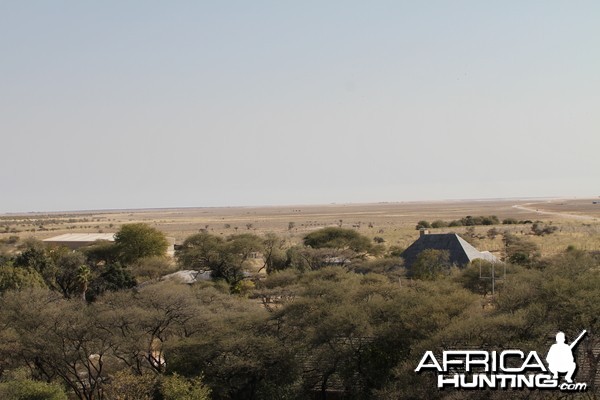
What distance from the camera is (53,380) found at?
25.5 meters

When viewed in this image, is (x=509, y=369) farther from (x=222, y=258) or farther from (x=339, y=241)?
(x=339, y=241)

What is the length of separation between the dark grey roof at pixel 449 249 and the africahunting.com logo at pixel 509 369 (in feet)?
89.0

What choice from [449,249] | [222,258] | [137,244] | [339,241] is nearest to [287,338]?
[222,258]

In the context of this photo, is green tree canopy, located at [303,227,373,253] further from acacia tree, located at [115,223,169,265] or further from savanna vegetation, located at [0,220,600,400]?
savanna vegetation, located at [0,220,600,400]

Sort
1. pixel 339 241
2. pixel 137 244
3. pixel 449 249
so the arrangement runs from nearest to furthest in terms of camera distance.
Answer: pixel 449 249
pixel 339 241
pixel 137 244

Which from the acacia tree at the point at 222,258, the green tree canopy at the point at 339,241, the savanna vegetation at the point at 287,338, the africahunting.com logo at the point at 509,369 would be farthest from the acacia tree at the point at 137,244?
the africahunting.com logo at the point at 509,369

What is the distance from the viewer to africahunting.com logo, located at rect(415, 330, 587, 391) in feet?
54.8

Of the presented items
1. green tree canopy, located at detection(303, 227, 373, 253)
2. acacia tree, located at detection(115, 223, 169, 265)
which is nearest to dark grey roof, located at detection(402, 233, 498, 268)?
green tree canopy, located at detection(303, 227, 373, 253)

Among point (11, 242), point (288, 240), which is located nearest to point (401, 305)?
point (288, 240)

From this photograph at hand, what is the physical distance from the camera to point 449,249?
152 feet

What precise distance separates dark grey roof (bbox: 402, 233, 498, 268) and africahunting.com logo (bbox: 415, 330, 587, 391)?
27.1 m

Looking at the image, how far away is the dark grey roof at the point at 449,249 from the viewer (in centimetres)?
4509

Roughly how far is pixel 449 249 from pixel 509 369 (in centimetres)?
2983

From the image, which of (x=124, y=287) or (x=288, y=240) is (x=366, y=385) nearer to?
(x=124, y=287)
